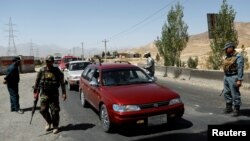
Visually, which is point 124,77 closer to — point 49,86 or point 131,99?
point 131,99

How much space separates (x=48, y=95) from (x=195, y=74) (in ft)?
43.4

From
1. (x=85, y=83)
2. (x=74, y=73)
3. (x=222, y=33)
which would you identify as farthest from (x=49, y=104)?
(x=222, y=33)

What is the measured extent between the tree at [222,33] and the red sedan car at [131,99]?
498 inches

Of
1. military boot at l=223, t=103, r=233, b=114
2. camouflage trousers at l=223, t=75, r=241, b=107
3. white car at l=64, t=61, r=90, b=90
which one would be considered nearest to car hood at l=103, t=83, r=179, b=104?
camouflage trousers at l=223, t=75, r=241, b=107

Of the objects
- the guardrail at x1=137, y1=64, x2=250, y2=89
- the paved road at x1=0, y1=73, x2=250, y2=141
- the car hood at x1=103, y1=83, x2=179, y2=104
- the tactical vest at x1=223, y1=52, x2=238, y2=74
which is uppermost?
the tactical vest at x1=223, y1=52, x2=238, y2=74

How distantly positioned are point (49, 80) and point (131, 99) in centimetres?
211

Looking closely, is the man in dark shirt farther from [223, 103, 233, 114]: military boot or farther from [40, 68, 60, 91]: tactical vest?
[223, 103, 233, 114]: military boot

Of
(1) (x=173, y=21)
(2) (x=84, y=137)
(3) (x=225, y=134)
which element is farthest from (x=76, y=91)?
(1) (x=173, y=21)

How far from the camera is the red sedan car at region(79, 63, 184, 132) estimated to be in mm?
7449

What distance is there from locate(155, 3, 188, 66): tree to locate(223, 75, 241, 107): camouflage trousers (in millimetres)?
19682

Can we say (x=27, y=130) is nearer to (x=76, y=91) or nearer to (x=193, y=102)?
(x=193, y=102)

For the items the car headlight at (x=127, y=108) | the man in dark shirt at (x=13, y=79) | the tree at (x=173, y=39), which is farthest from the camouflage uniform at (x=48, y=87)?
the tree at (x=173, y=39)

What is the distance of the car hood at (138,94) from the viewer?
7.58m

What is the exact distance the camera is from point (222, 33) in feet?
68.8
